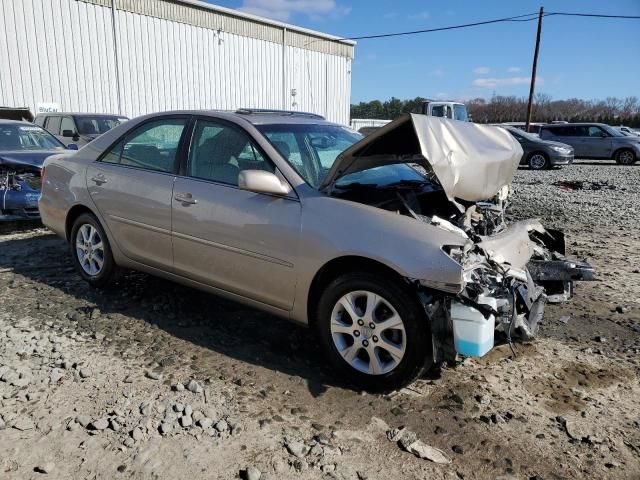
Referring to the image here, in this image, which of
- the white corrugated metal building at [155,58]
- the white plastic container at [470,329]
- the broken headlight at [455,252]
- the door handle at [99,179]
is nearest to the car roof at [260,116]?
the door handle at [99,179]

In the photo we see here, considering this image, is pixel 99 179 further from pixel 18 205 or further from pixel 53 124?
pixel 53 124

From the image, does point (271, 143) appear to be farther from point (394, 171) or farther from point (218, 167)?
point (394, 171)

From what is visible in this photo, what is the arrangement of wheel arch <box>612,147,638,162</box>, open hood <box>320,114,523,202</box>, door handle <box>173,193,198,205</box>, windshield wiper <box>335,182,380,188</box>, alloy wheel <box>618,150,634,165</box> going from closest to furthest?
open hood <box>320,114,523,202</box> < windshield wiper <box>335,182,380,188</box> < door handle <box>173,193,198,205</box> < wheel arch <box>612,147,638,162</box> < alloy wheel <box>618,150,634,165</box>

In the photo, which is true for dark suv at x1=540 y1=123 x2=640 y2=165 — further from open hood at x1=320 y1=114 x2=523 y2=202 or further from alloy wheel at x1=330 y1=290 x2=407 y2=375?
alloy wheel at x1=330 y1=290 x2=407 y2=375

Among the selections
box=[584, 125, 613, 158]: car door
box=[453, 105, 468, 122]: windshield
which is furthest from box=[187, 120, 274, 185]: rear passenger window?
box=[584, 125, 613, 158]: car door

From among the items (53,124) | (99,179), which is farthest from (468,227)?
(53,124)

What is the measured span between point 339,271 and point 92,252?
8.78 ft

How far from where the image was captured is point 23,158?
23.8 ft

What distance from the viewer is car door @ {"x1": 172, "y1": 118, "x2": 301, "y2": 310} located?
11.1 feet

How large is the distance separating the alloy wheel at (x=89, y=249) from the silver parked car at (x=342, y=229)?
9cm

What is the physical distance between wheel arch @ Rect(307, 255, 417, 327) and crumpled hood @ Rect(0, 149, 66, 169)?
553cm

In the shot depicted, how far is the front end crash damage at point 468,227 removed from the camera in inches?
113

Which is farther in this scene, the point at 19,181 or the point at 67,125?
the point at 67,125

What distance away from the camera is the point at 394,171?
409 centimetres
